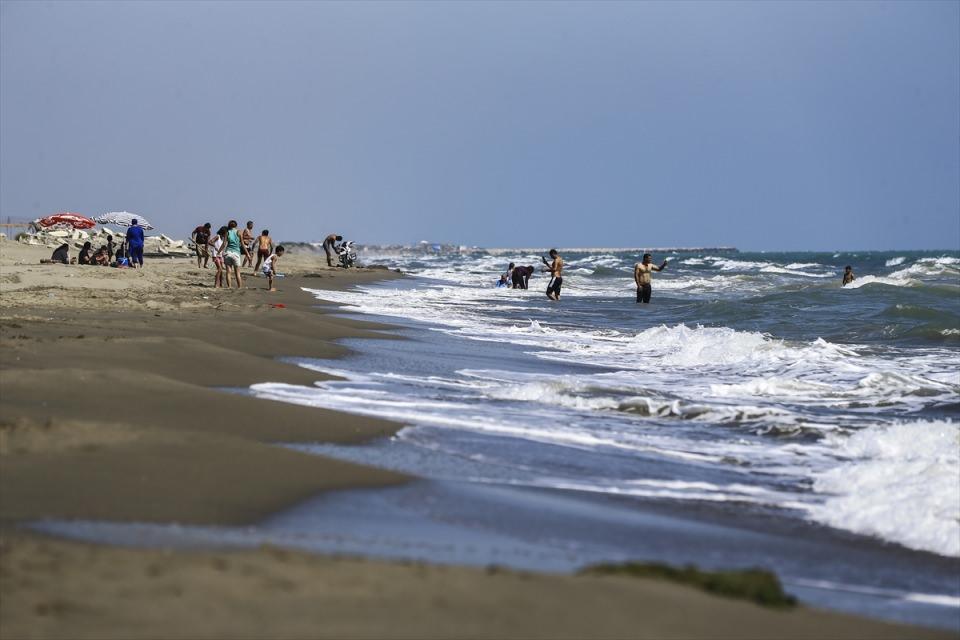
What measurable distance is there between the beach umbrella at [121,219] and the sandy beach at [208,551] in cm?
3009

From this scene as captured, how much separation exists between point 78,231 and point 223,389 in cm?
4165

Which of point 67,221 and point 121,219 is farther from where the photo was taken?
point 67,221

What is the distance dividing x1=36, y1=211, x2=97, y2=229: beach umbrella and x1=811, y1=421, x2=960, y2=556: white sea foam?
41318 millimetres

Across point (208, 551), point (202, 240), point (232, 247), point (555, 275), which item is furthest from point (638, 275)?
point (208, 551)

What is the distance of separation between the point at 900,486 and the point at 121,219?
36025 millimetres

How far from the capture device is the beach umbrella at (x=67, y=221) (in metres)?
44.7

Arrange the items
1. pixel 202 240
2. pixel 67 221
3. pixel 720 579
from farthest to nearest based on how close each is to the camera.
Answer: pixel 67 221, pixel 202 240, pixel 720 579

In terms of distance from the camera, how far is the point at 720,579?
429 cm

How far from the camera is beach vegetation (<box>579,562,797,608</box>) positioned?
4.15m

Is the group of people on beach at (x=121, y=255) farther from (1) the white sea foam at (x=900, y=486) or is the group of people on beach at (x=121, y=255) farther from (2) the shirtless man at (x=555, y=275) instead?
(1) the white sea foam at (x=900, y=486)

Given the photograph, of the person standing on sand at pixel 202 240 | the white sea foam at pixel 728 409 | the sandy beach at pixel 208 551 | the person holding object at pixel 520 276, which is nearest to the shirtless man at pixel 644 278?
the person holding object at pixel 520 276

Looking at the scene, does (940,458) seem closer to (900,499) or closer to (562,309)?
(900,499)

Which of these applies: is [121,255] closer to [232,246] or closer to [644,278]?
[232,246]

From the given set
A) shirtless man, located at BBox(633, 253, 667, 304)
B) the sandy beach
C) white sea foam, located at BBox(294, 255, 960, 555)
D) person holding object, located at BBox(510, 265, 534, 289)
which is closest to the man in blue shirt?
person holding object, located at BBox(510, 265, 534, 289)
